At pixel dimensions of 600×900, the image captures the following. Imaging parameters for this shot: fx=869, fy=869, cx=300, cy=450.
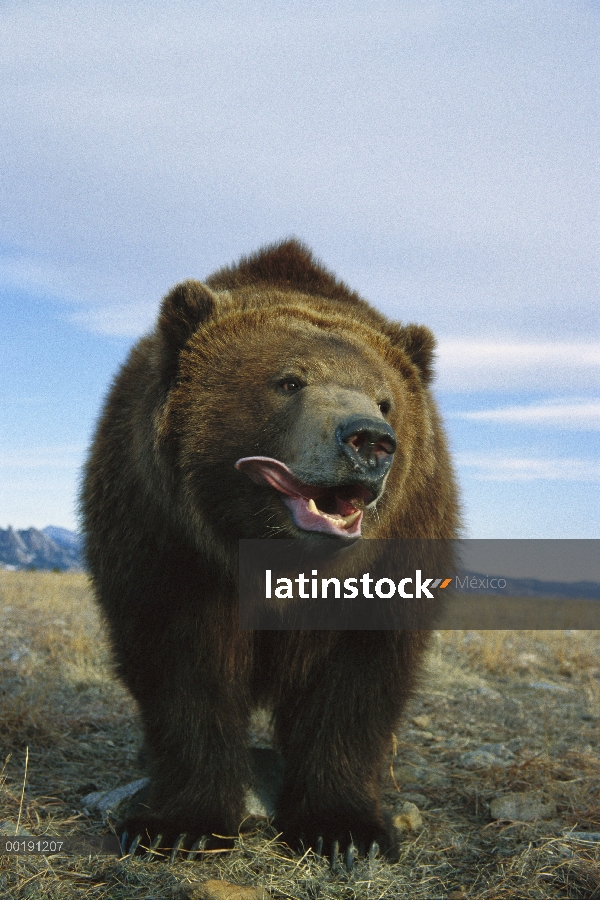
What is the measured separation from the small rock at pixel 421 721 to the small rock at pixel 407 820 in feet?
5.68

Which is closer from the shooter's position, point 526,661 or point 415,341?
point 415,341

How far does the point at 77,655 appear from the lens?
7.45 m

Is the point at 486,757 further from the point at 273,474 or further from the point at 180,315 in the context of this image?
the point at 180,315

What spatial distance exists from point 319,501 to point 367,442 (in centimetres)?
39

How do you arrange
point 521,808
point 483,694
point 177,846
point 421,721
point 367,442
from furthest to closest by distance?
point 483,694 < point 421,721 < point 521,808 < point 177,846 < point 367,442

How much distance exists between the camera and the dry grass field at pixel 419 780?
366 centimetres

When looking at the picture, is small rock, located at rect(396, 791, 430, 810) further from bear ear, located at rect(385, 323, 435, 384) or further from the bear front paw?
bear ear, located at rect(385, 323, 435, 384)

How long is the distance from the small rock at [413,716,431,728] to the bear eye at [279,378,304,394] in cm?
365

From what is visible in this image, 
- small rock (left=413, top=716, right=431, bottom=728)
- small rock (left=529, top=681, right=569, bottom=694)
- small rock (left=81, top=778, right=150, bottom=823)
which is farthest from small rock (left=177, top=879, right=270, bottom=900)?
small rock (left=529, top=681, right=569, bottom=694)

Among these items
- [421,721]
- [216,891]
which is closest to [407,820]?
[216,891]

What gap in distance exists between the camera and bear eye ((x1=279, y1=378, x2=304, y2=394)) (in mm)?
3604

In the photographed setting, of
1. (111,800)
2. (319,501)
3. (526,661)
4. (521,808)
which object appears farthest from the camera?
(526,661)

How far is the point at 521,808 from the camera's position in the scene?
4.62m

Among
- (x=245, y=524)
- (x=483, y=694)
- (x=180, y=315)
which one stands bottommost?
(x=483, y=694)
